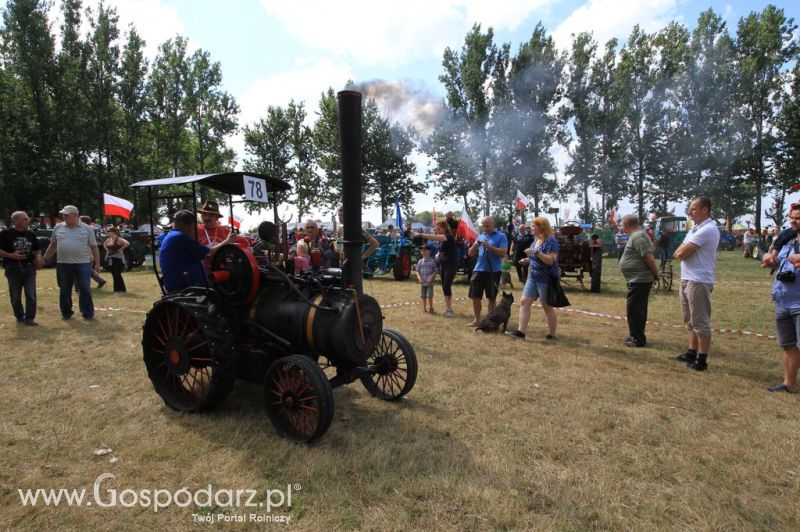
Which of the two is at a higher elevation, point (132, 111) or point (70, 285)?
point (132, 111)

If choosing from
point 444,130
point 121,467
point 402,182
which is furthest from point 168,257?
point 402,182

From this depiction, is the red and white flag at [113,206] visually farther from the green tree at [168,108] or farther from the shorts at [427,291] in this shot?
the green tree at [168,108]

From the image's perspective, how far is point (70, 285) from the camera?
7.17 metres

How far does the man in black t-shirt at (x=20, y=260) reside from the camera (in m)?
6.49

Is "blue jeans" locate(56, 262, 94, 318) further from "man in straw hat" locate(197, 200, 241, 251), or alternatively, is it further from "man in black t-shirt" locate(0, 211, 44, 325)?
"man in straw hat" locate(197, 200, 241, 251)

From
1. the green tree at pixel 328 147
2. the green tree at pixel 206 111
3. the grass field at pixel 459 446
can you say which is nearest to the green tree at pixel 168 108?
the green tree at pixel 206 111

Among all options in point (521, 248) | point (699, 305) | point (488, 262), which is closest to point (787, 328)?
point (699, 305)

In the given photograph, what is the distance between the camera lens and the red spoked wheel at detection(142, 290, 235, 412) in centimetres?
340

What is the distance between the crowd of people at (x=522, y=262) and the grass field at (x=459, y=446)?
596 mm

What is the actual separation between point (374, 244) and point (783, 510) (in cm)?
424

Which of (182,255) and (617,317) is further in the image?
(617,317)

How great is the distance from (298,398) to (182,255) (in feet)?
5.82

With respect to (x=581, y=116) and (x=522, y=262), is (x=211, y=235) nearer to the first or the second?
(x=522, y=262)

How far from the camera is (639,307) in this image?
584cm
